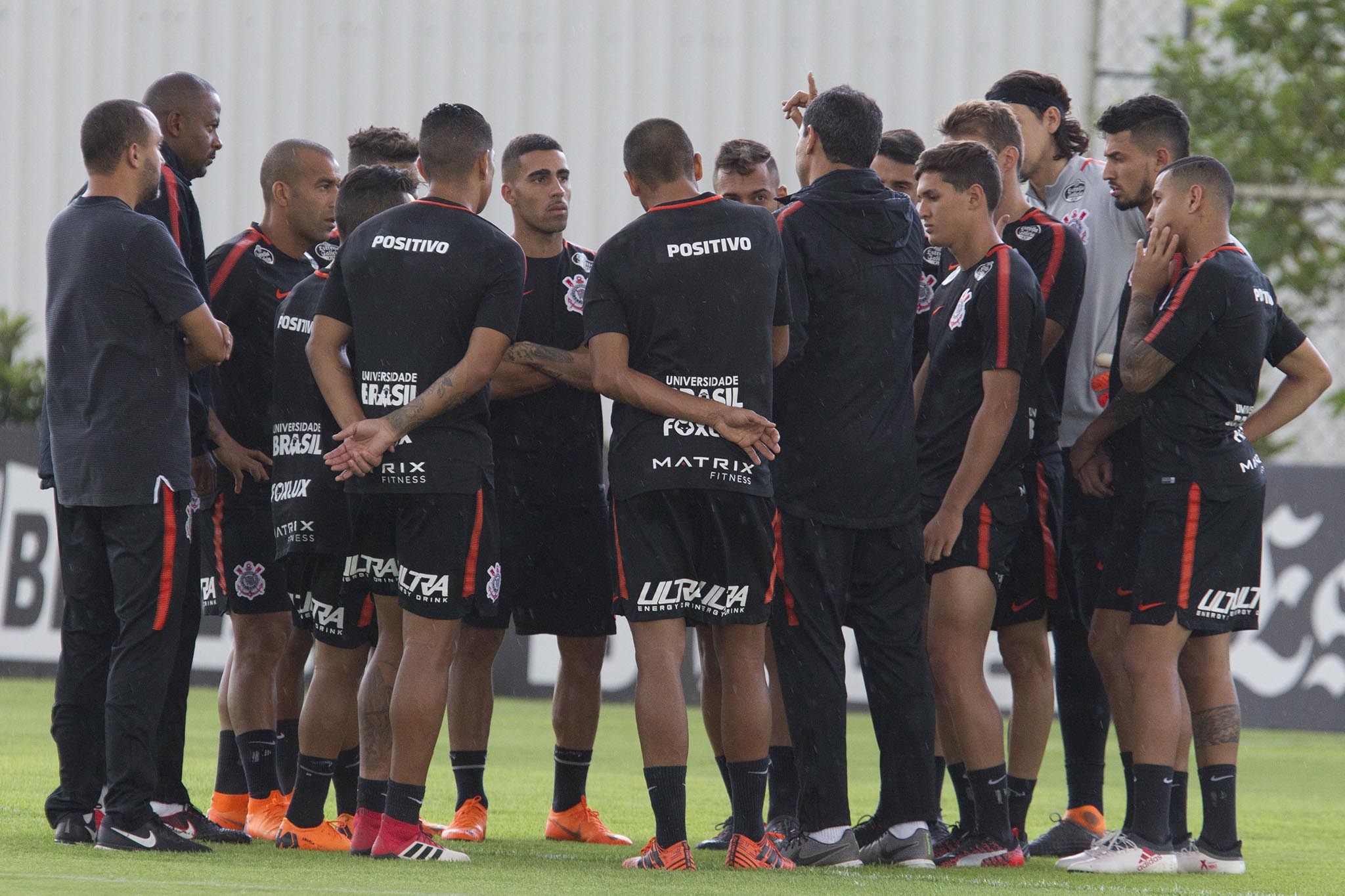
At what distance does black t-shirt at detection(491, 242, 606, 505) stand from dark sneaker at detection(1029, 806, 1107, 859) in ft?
6.10

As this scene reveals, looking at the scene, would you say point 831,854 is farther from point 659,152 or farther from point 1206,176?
point 1206,176

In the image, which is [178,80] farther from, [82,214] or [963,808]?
[963,808]

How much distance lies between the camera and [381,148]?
6.00 meters

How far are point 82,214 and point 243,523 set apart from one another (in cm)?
124

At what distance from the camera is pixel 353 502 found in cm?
487

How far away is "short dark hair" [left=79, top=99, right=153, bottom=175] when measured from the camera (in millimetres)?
4805

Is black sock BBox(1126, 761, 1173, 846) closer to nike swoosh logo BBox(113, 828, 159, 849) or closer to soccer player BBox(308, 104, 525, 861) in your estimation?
soccer player BBox(308, 104, 525, 861)

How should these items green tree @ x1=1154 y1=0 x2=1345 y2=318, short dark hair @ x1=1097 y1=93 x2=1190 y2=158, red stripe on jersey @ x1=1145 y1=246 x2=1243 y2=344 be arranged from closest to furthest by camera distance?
red stripe on jersey @ x1=1145 y1=246 x2=1243 y2=344
short dark hair @ x1=1097 y1=93 x2=1190 y2=158
green tree @ x1=1154 y1=0 x2=1345 y2=318

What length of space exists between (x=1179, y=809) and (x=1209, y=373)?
138 cm

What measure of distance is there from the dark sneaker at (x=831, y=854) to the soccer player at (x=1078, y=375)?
967mm

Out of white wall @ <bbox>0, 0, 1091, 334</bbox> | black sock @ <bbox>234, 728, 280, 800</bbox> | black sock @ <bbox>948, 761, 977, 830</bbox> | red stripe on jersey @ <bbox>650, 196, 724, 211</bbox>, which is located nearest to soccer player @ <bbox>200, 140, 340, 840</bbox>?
black sock @ <bbox>234, 728, 280, 800</bbox>

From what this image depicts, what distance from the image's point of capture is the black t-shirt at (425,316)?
4766 millimetres

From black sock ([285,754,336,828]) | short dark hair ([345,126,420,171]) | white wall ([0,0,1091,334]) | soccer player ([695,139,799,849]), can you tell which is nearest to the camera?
black sock ([285,754,336,828])

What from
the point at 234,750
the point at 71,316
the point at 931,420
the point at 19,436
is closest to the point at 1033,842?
the point at 931,420
